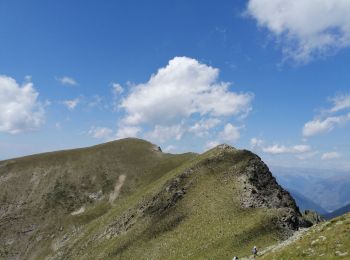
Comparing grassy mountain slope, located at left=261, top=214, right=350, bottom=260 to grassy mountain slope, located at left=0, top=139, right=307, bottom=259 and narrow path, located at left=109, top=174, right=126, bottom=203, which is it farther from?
narrow path, located at left=109, top=174, right=126, bottom=203

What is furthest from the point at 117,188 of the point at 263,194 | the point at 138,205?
the point at 263,194

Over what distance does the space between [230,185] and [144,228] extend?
2067 cm

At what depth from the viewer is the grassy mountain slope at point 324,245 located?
101 ft

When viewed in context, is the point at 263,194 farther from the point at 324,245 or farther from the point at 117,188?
the point at 117,188

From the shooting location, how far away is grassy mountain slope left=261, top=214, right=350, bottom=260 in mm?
30884

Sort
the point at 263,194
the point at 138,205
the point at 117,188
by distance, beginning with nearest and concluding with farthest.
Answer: the point at 263,194
the point at 138,205
the point at 117,188

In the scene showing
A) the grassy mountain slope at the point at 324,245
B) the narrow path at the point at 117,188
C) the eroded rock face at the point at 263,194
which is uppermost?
the narrow path at the point at 117,188

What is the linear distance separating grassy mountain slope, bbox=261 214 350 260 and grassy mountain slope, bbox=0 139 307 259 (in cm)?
3044

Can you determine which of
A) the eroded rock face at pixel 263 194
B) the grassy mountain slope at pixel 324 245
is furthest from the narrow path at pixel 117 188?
the grassy mountain slope at pixel 324 245

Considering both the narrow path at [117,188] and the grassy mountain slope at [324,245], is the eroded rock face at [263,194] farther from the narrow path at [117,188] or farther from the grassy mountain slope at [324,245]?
the narrow path at [117,188]

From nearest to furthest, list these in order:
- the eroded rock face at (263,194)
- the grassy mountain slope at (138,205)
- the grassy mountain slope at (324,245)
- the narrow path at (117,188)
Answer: the grassy mountain slope at (324,245) < the grassy mountain slope at (138,205) < the eroded rock face at (263,194) < the narrow path at (117,188)

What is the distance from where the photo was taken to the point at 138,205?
9900cm

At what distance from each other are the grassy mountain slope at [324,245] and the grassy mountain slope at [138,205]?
30.4 metres

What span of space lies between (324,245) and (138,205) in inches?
2761
